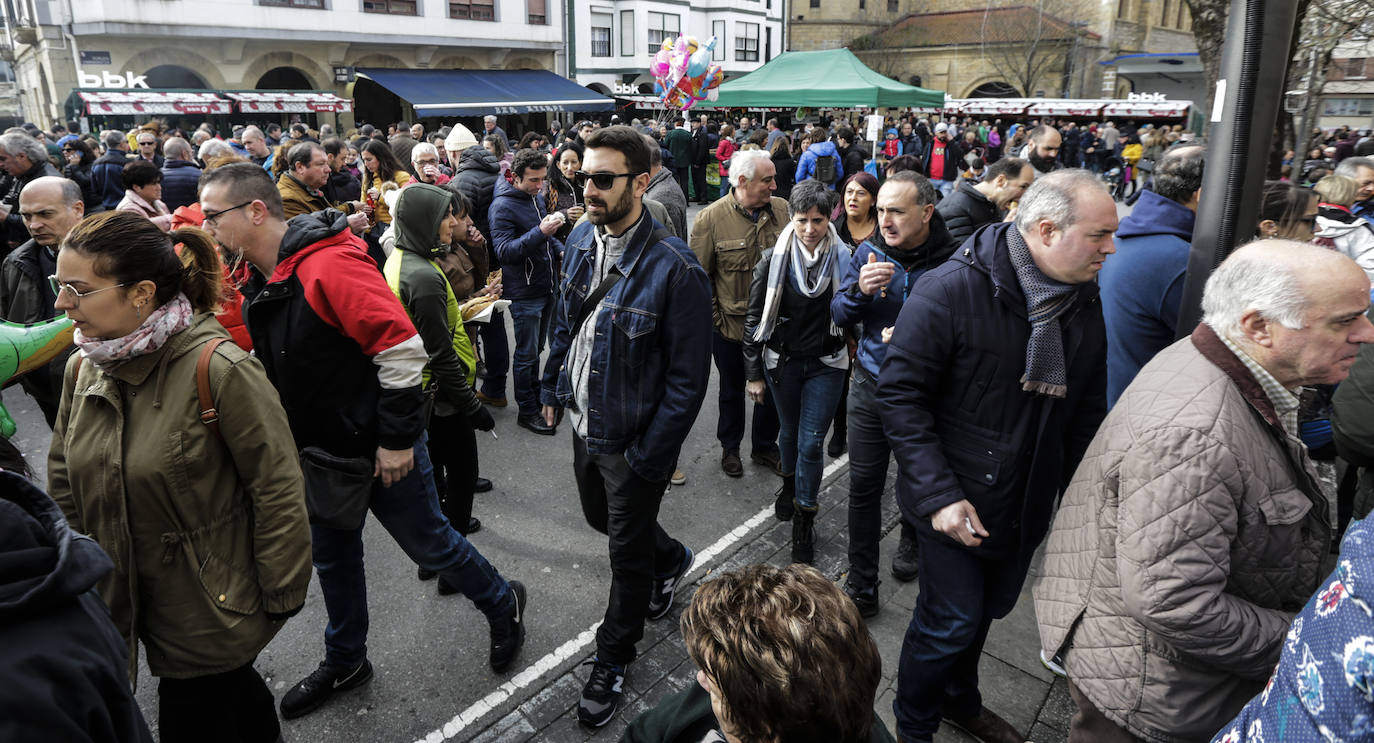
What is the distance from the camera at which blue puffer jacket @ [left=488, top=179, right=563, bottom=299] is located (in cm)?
550

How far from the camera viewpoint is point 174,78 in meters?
25.3

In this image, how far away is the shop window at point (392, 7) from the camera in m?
27.8

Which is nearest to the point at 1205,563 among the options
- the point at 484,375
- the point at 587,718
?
the point at 587,718

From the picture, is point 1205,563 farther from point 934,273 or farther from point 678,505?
point 678,505

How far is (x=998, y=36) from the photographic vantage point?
44.3 meters

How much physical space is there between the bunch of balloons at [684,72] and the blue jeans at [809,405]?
49.6ft

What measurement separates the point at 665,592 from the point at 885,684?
3.27 ft

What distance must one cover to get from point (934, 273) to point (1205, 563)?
1.12 m

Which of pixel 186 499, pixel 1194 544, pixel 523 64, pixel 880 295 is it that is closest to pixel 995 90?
pixel 523 64

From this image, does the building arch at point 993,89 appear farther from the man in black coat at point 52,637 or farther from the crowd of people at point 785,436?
the man in black coat at point 52,637

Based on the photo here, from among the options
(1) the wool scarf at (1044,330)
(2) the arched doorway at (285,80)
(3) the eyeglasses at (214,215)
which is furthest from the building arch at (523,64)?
(1) the wool scarf at (1044,330)

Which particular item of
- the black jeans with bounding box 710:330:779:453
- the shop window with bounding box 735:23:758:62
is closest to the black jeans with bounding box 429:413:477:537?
the black jeans with bounding box 710:330:779:453

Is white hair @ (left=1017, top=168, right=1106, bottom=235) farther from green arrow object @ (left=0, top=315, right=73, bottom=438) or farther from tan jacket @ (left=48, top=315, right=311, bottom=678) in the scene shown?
green arrow object @ (left=0, top=315, right=73, bottom=438)

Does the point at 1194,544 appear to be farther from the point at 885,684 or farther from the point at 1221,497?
the point at 885,684
